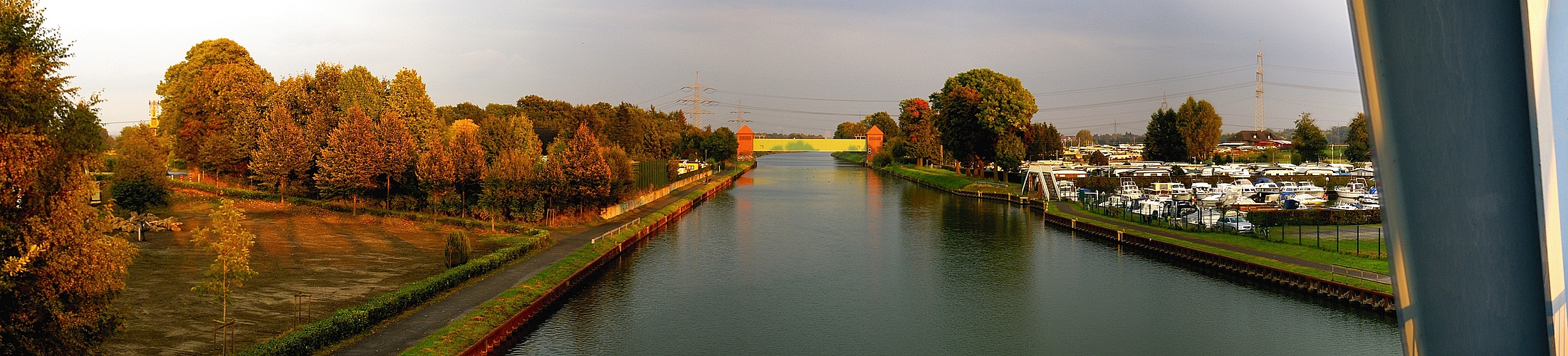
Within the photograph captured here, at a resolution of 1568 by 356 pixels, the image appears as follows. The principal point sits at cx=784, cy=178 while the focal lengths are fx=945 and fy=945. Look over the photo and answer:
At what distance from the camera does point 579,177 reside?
36125 millimetres

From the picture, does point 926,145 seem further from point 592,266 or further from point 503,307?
point 503,307

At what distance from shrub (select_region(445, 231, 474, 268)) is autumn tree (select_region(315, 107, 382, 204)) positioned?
16.1m

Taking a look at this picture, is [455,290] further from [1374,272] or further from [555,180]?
[1374,272]

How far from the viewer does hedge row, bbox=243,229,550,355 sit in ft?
46.3

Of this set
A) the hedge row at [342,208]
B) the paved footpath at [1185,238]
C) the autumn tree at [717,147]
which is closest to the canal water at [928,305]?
the paved footpath at [1185,238]

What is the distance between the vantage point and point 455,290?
20547 mm

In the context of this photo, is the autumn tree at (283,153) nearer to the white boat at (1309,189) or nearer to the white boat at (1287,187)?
the white boat at (1287,187)

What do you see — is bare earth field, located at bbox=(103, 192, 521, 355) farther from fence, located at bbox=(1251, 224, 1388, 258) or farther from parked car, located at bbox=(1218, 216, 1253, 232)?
fence, located at bbox=(1251, 224, 1388, 258)

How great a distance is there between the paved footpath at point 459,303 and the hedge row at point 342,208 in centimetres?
250

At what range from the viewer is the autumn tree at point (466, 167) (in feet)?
122

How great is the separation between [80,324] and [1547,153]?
12980 millimetres

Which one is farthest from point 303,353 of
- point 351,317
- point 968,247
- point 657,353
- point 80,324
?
point 968,247

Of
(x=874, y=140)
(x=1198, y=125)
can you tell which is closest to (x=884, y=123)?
(x=874, y=140)

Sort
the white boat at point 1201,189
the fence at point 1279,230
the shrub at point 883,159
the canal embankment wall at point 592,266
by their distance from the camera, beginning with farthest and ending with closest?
the shrub at point 883,159, the white boat at point 1201,189, the fence at point 1279,230, the canal embankment wall at point 592,266
